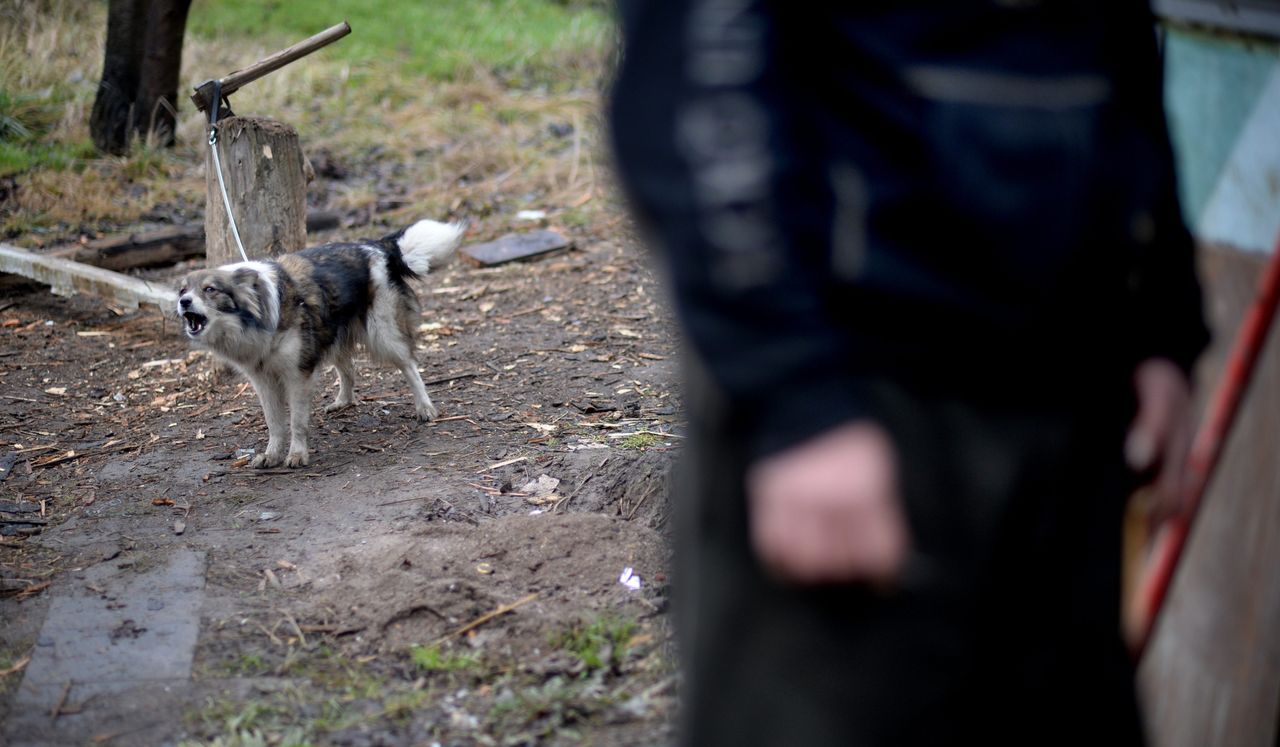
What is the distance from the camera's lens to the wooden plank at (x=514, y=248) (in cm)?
816

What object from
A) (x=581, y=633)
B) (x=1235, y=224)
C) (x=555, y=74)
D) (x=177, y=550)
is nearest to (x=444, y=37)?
(x=555, y=74)

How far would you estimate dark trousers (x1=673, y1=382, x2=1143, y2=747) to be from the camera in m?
1.08

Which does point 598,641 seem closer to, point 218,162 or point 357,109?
point 218,162

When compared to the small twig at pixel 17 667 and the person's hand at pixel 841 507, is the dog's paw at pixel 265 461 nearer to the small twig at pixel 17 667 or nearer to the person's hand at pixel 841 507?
the small twig at pixel 17 667

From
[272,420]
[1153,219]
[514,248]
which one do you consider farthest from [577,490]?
[514,248]

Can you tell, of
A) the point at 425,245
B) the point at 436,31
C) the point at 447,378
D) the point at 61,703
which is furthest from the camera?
the point at 436,31

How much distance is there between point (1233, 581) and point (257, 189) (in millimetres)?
5464

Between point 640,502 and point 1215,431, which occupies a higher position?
point 1215,431

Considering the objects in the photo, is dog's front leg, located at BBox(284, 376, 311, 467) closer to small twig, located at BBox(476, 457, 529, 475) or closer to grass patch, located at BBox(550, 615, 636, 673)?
small twig, located at BBox(476, 457, 529, 475)

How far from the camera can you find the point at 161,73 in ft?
32.6

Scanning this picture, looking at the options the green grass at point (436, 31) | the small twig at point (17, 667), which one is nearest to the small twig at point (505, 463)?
the small twig at point (17, 667)

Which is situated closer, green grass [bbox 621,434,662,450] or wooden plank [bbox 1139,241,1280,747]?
wooden plank [bbox 1139,241,1280,747]

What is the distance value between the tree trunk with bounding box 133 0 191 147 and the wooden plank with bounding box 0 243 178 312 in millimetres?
2940

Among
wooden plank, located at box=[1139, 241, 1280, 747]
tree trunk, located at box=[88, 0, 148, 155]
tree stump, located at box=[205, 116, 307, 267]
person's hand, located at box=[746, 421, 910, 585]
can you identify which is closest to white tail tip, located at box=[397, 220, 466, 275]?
tree stump, located at box=[205, 116, 307, 267]
